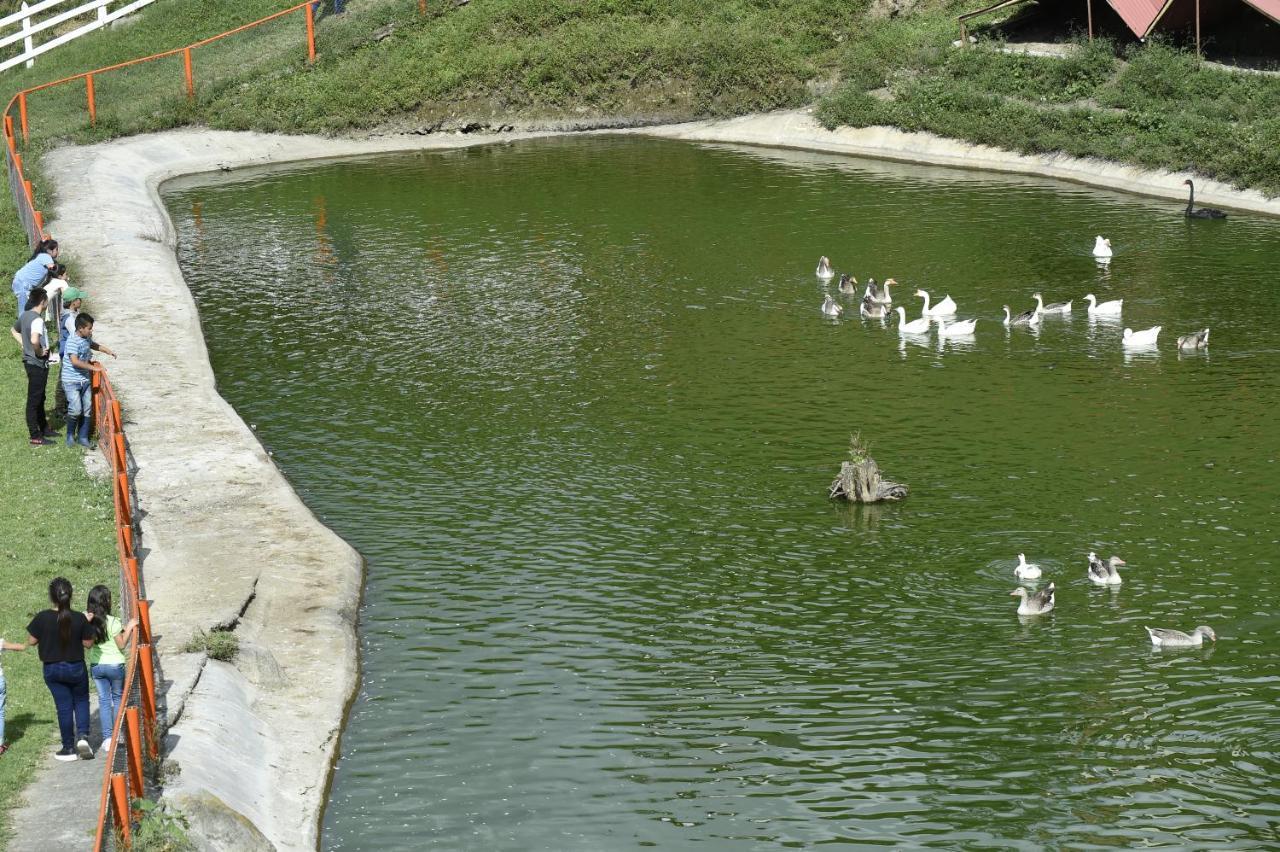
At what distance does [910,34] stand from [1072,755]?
163 ft

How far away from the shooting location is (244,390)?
32.2 m

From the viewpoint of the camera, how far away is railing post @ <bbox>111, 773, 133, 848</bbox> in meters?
13.3

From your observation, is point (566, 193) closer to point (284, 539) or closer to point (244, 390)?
point (244, 390)

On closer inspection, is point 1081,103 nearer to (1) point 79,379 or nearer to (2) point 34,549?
(1) point 79,379

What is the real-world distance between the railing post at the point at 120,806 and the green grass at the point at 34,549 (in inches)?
60.6

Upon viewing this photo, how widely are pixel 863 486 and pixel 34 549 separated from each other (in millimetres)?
12413

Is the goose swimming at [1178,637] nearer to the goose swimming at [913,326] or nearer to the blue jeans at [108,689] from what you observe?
the blue jeans at [108,689]

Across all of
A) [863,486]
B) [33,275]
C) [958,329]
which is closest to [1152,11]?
[958,329]

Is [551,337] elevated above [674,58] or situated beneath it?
situated beneath

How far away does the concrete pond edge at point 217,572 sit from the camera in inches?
673

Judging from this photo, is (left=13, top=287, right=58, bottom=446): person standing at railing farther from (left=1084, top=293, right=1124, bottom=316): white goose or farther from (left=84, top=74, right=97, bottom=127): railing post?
(left=84, top=74, right=97, bottom=127): railing post

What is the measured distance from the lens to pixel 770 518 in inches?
985

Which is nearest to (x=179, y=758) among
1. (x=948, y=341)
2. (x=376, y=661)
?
(x=376, y=661)

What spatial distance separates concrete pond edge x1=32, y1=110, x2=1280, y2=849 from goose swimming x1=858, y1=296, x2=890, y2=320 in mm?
14639
